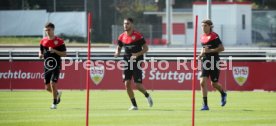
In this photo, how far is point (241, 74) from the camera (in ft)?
93.3

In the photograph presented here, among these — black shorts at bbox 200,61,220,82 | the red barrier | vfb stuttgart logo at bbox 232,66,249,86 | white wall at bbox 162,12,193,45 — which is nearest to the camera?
black shorts at bbox 200,61,220,82

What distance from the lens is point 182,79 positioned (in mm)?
28984

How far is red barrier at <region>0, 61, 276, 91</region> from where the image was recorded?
28297mm

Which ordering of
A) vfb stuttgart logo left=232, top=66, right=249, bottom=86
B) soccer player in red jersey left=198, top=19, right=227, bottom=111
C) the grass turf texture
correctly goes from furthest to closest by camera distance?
1. vfb stuttgart logo left=232, top=66, right=249, bottom=86
2. soccer player in red jersey left=198, top=19, right=227, bottom=111
3. the grass turf texture

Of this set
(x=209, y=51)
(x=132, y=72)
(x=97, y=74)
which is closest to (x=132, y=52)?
(x=132, y=72)

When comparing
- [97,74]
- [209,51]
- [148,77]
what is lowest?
[148,77]

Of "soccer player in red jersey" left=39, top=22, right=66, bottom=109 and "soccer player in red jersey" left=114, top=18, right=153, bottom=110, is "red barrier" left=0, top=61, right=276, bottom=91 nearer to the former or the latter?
"soccer player in red jersey" left=39, top=22, right=66, bottom=109

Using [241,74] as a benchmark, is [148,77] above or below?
below

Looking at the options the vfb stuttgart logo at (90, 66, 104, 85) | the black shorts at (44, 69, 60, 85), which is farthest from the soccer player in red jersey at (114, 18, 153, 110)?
the vfb stuttgart logo at (90, 66, 104, 85)

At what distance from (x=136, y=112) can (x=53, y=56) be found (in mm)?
2872

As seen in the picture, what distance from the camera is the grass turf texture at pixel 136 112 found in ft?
51.2

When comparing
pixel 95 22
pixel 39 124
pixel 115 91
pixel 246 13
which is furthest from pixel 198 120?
pixel 95 22

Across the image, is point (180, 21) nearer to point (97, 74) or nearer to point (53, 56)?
point (97, 74)

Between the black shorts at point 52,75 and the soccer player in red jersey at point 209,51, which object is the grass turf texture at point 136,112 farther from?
the soccer player in red jersey at point 209,51
